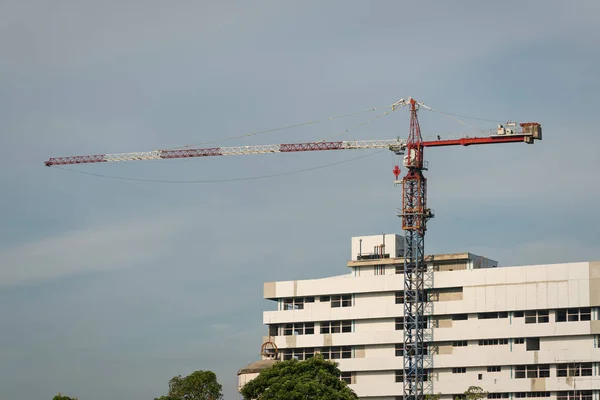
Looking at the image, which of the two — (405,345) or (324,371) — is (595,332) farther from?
(324,371)

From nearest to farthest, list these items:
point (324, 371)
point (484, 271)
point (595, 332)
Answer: point (324, 371)
point (595, 332)
point (484, 271)

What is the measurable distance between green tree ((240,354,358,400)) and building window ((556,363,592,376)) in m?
37.4

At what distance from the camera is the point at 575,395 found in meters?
166

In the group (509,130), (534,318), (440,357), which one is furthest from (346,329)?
(509,130)

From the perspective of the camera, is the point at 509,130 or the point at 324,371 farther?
the point at 509,130

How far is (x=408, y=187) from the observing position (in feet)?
630

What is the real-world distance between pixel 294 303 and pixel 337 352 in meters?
12.6

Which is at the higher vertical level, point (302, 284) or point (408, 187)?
point (408, 187)

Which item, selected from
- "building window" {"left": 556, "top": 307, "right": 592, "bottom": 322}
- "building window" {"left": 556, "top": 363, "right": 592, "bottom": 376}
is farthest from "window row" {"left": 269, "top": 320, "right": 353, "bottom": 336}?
"building window" {"left": 556, "top": 363, "right": 592, "bottom": 376}

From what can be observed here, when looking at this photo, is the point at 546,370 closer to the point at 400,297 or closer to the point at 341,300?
the point at 400,297

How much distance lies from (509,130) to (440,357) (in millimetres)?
42374

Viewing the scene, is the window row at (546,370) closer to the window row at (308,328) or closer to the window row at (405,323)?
the window row at (405,323)

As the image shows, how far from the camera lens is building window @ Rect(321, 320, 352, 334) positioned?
186 metres

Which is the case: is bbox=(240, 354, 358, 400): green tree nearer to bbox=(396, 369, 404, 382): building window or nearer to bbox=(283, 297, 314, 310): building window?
bbox=(396, 369, 404, 382): building window
